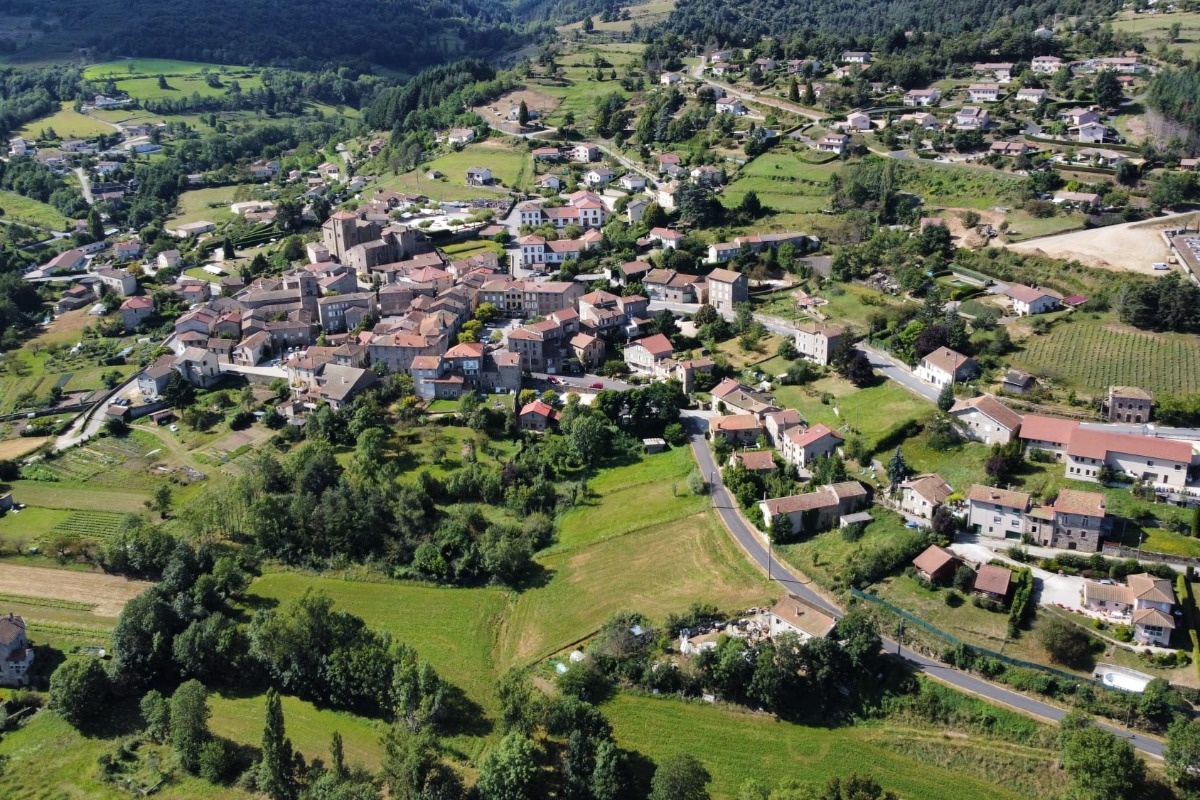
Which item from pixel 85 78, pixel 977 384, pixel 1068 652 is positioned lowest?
pixel 1068 652

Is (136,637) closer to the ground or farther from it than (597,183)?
closer to the ground

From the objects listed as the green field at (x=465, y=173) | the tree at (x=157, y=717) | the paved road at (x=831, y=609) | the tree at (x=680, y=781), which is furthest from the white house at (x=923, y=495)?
the green field at (x=465, y=173)

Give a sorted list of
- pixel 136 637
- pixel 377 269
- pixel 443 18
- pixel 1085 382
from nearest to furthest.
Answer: pixel 136 637, pixel 1085 382, pixel 377 269, pixel 443 18

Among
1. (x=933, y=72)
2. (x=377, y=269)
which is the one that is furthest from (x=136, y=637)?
(x=933, y=72)


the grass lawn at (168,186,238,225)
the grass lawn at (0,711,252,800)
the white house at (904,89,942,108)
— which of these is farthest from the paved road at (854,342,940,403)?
the grass lawn at (168,186,238,225)

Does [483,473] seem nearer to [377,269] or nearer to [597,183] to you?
[377,269]

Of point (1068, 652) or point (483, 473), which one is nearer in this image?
point (1068, 652)

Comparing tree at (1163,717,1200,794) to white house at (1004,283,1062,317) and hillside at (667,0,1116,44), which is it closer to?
white house at (1004,283,1062,317)
